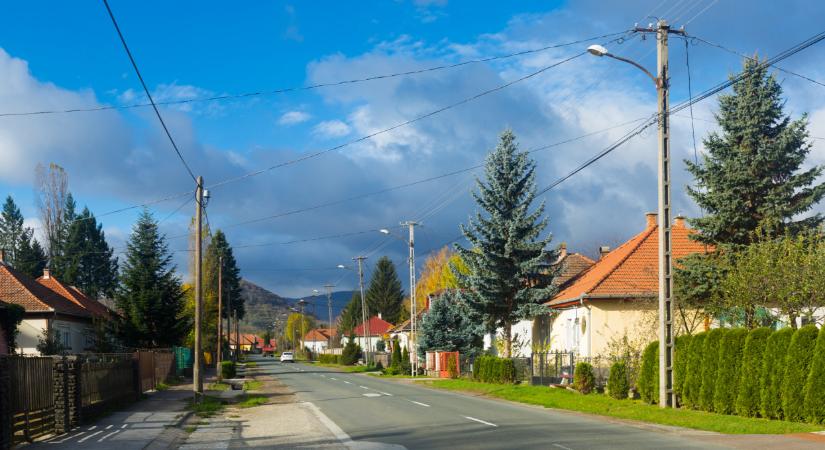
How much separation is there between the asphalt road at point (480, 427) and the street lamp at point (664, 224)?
2.30m

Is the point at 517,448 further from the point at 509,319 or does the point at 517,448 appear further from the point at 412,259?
the point at 412,259

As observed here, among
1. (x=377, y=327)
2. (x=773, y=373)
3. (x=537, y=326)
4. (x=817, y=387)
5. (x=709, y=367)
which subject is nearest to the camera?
(x=817, y=387)

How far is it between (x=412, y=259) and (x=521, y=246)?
1265cm

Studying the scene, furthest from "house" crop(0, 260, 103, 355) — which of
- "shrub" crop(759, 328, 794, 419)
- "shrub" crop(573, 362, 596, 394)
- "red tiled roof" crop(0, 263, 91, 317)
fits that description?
"shrub" crop(759, 328, 794, 419)

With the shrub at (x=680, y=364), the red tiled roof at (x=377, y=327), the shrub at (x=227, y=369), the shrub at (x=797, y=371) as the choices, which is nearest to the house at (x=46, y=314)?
the shrub at (x=227, y=369)

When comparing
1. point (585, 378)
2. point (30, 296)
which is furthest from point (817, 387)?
point (30, 296)

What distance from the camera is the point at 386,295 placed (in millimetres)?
129000

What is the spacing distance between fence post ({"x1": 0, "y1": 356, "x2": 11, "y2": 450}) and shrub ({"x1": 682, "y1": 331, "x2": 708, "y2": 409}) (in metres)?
15.4

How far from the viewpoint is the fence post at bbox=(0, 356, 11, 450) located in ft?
44.8

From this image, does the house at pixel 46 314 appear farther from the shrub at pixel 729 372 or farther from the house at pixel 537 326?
the shrub at pixel 729 372

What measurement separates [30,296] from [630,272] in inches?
1113

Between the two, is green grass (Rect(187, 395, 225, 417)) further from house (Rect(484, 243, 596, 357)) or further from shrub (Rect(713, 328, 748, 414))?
house (Rect(484, 243, 596, 357))

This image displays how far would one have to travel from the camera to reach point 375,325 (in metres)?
119

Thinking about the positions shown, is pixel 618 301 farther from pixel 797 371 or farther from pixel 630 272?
pixel 797 371
